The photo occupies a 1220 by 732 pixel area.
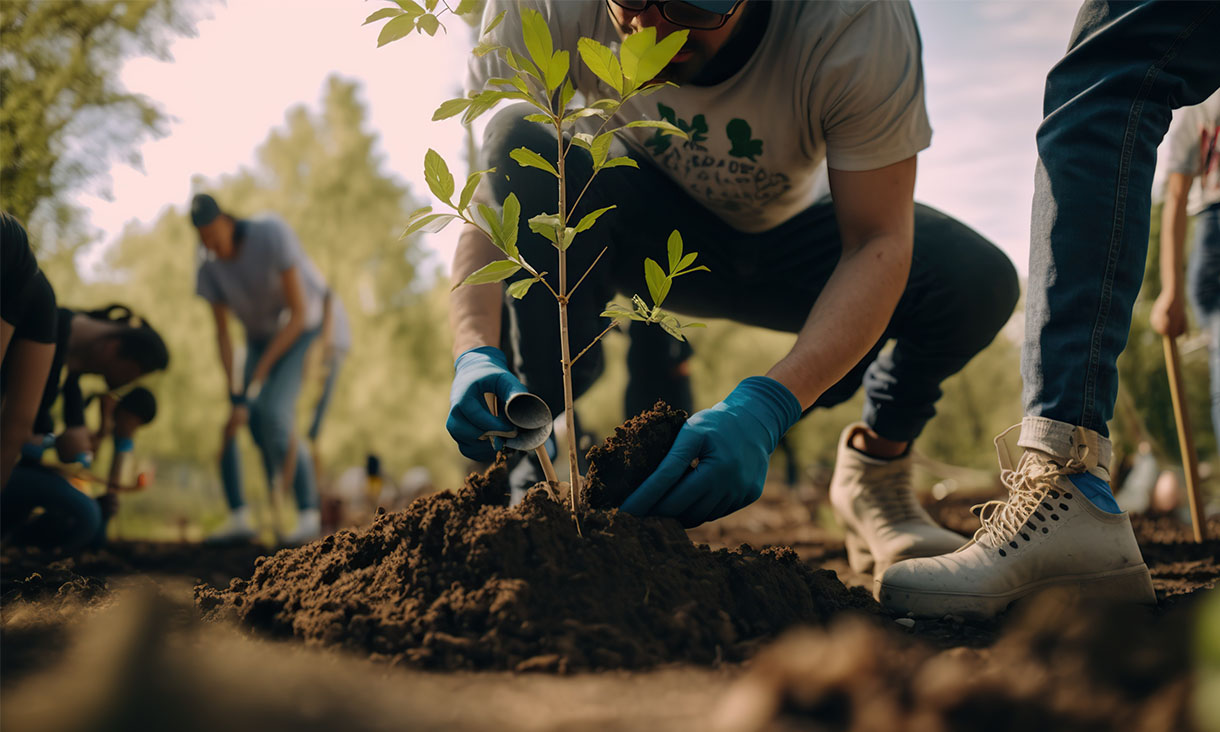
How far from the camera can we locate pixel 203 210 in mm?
4926

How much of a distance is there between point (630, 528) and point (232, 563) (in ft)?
8.89

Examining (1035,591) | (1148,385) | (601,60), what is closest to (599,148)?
(601,60)

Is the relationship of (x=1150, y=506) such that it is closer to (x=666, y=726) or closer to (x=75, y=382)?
(x=666, y=726)

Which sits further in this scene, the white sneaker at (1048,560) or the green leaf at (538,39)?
the white sneaker at (1048,560)

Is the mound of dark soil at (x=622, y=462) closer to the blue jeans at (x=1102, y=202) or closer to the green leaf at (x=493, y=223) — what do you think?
the green leaf at (x=493, y=223)

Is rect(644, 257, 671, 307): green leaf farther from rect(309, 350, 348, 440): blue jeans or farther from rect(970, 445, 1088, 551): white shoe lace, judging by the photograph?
rect(309, 350, 348, 440): blue jeans

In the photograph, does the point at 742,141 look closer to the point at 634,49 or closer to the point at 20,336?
the point at 634,49

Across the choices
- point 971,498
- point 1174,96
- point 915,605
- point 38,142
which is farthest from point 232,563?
point 971,498

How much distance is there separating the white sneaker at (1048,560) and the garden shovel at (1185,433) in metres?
1.69

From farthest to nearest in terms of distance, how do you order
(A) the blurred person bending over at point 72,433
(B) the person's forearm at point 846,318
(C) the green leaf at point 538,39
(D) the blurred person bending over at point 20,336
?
(A) the blurred person bending over at point 72,433 < (D) the blurred person bending over at point 20,336 < (B) the person's forearm at point 846,318 < (C) the green leaf at point 538,39

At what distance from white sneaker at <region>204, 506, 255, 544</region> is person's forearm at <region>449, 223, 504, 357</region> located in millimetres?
3502

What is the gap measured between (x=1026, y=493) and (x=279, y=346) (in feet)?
15.3

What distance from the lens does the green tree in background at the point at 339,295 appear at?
1121 centimetres

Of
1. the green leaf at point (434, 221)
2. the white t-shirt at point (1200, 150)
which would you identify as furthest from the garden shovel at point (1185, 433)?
the green leaf at point (434, 221)
